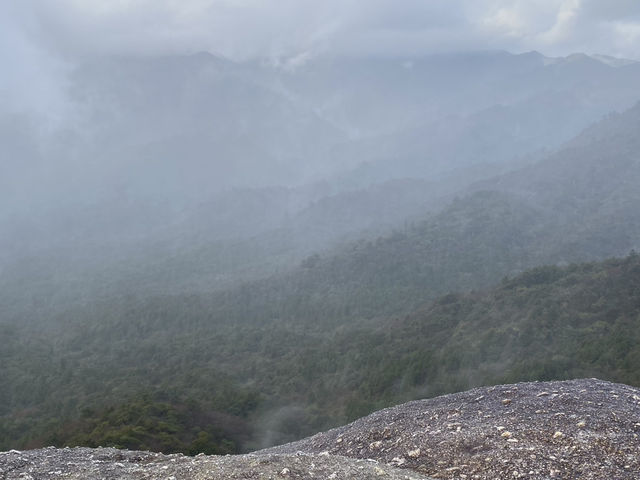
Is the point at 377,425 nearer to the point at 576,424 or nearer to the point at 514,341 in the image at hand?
the point at 576,424

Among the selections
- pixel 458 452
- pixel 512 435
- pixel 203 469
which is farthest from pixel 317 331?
pixel 203 469

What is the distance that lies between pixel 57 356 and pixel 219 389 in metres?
51.2

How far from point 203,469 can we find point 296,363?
6927cm

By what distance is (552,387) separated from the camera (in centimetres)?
2081

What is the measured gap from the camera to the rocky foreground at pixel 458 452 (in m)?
13.0

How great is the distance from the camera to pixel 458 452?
48.8 ft

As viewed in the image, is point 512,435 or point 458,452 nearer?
point 458,452

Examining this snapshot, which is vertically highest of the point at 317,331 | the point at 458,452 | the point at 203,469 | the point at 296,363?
the point at 203,469

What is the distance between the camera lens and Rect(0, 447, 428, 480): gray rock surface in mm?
12680

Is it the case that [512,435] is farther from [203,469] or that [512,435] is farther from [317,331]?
[317,331]

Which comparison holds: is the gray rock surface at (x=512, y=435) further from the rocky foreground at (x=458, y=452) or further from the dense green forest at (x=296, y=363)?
the dense green forest at (x=296, y=363)


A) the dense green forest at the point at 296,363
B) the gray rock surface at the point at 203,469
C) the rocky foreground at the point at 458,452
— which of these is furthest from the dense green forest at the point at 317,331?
the gray rock surface at the point at 203,469

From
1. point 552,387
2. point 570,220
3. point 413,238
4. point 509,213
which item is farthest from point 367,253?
point 552,387

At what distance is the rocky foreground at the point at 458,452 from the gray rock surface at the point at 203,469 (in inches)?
1.1
